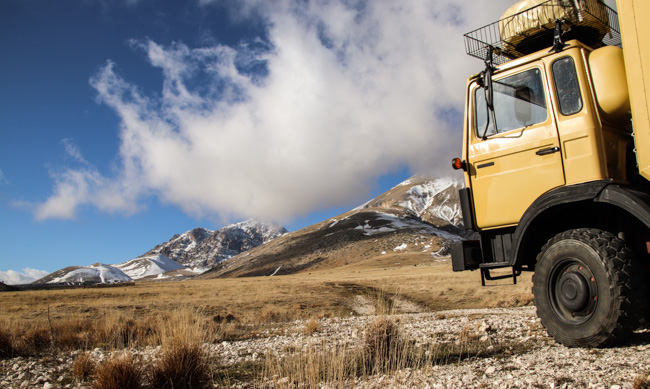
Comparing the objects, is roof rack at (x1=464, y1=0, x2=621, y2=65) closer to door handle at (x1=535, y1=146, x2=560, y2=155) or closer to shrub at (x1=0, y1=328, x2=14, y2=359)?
door handle at (x1=535, y1=146, x2=560, y2=155)

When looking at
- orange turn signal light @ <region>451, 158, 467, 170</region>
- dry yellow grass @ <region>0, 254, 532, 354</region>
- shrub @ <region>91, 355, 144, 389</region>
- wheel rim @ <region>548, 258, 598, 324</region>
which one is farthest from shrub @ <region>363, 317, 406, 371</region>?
dry yellow grass @ <region>0, 254, 532, 354</region>

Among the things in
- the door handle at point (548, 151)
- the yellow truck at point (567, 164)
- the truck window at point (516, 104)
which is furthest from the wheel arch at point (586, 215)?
the truck window at point (516, 104)

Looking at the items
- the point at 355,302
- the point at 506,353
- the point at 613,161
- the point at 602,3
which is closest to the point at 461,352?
the point at 506,353

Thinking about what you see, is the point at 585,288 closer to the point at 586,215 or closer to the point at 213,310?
the point at 586,215

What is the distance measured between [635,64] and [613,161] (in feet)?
4.13

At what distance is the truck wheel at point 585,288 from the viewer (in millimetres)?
4793

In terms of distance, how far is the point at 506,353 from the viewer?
228 inches

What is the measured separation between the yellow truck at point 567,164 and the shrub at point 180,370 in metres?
4.43

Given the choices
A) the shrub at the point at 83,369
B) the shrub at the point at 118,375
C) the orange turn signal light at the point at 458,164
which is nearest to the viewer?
the shrub at the point at 118,375

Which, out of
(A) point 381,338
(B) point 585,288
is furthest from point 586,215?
(A) point 381,338

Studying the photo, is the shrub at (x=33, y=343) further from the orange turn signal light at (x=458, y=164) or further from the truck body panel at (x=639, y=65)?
the truck body panel at (x=639, y=65)

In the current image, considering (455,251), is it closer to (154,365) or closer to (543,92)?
(543,92)

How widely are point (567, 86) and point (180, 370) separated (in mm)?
6640

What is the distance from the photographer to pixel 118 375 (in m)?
4.80
